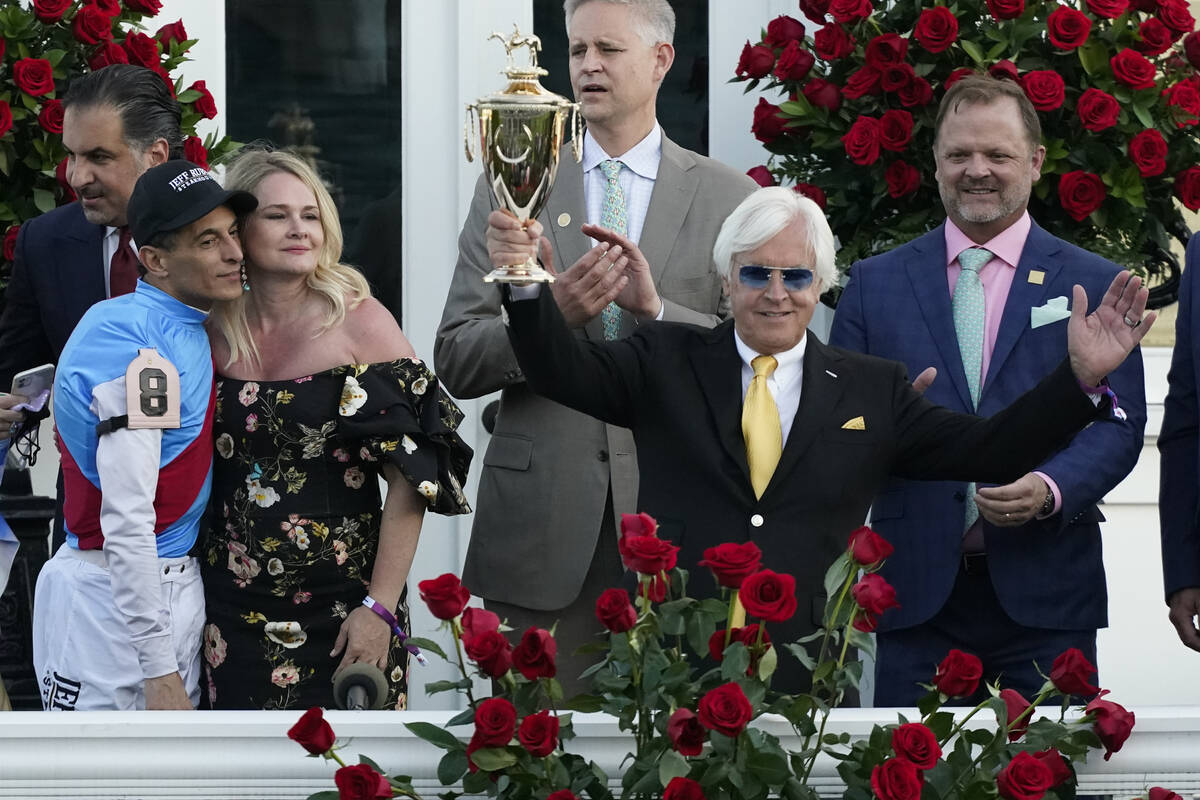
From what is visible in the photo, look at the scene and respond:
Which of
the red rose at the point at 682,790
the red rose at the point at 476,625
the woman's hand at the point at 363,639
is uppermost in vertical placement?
the red rose at the point at 476,625

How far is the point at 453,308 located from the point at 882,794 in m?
1.94

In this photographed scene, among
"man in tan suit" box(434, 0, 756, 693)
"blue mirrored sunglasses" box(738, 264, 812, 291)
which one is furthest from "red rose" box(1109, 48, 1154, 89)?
"blue mirrored sunglasses" box(738, 264, 812, 291)

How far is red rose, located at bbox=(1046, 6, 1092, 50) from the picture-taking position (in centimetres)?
405

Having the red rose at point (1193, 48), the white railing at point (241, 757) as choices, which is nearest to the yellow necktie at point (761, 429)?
the white railing at point (241, 757)

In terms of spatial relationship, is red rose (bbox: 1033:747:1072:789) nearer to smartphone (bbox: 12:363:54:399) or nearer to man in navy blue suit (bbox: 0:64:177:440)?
smartphone (bbox: 12:363:54:399)

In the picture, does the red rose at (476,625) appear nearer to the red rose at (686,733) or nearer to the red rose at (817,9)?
the red rose at (686,733)

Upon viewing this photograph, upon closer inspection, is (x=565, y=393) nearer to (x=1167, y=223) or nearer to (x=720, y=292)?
(x=720, y=292)

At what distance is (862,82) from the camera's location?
417 centimetres

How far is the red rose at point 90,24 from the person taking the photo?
409 centimetres

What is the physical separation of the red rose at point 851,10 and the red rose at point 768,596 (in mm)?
2506

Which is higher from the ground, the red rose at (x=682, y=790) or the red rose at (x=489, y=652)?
the red rose at (x=489, y=652)

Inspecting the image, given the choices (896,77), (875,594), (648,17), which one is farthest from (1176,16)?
(875,594)

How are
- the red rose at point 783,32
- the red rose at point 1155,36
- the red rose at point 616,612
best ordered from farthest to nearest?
1. the red rose at point 783,32
2. the red rose at point 1155,36
3. the red rose at point 616,612

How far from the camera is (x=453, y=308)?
11.9 ft
